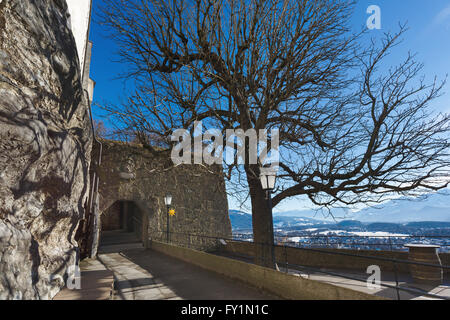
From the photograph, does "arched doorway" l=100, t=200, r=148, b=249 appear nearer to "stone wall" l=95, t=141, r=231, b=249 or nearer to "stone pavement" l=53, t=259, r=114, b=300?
"stone wall" l=95, t=141, r=231, b=249

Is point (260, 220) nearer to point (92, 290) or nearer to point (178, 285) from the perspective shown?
point (178, 285)

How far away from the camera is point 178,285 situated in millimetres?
5660

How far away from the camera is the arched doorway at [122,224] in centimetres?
1767

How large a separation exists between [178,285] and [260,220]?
276 centimetres

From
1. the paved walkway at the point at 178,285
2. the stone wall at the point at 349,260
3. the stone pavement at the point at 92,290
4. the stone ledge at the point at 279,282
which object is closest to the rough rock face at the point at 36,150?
the stone pavement at the point at 92,290

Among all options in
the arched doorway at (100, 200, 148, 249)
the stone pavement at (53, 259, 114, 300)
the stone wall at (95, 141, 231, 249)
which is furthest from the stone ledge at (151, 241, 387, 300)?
the arched doorway at (100, 200, 148, 249)

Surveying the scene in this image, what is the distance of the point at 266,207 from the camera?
274 inches

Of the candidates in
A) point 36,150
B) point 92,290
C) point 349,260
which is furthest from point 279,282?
point 349,260

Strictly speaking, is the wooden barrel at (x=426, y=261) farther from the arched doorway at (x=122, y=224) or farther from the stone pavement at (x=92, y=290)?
the arched doorway at (x=122, y=224)

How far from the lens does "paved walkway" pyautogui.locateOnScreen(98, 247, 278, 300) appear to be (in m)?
4.80
